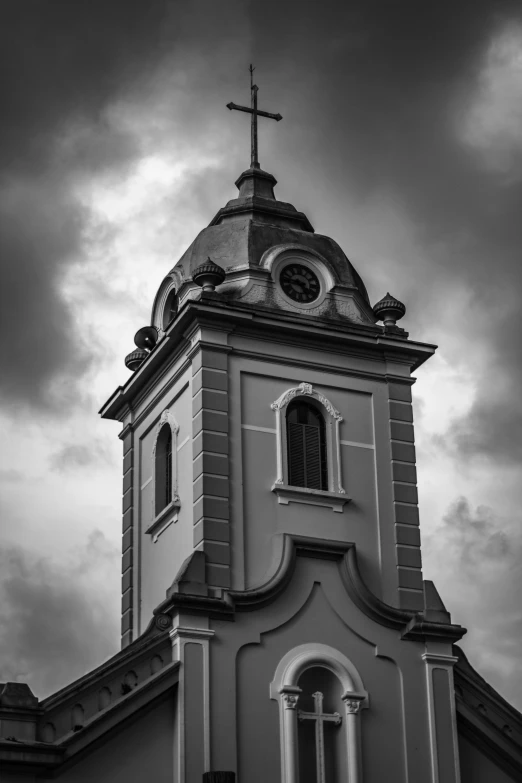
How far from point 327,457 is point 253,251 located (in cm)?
470

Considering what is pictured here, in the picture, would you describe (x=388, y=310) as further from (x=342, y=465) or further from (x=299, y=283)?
(x=342, y=465)

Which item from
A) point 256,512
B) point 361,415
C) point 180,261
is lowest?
point 256,512

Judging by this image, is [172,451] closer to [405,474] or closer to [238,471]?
[238,471]

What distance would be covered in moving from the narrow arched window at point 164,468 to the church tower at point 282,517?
4 centimetres

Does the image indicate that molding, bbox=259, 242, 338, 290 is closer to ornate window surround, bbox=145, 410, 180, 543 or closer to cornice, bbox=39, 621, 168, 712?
ornate window surround, bbox=145, 410, 180, 543

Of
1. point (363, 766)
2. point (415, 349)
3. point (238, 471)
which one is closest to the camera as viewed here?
point (363, 766)

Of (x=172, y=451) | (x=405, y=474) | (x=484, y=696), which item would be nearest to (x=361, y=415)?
(x=405, y=474)

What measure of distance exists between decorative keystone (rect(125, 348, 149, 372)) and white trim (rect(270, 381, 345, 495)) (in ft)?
13.5

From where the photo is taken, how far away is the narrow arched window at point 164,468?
32969 millimetres

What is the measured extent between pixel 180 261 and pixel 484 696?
11.1 metres

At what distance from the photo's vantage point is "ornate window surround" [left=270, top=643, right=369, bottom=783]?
2869 centimetres

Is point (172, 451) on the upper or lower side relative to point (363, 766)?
upper

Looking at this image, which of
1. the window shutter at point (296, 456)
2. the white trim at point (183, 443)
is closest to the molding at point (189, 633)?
the window shutter at point (296, 456)

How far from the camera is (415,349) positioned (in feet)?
110
